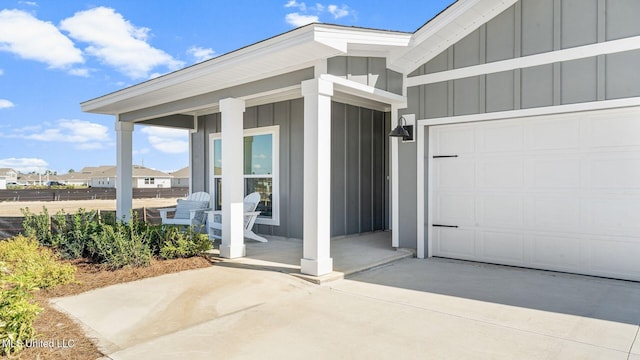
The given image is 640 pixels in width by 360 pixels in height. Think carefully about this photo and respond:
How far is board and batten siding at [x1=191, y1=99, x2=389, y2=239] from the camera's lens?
7.06 m

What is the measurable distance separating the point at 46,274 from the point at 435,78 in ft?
17.1

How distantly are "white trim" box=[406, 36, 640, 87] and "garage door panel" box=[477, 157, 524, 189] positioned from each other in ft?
3.82

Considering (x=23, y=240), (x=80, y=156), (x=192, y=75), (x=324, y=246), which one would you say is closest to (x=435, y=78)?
(x=324, y=246)

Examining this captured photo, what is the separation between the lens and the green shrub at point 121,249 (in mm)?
4785

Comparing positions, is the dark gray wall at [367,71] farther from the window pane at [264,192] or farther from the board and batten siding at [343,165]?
the window pane at [264,192]

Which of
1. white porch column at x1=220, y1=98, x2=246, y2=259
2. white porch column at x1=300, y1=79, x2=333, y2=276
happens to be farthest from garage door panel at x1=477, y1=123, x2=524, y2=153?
white porch column at x1=220, y1=98, x2=246, y2=259

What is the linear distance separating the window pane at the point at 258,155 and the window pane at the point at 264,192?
158 mm

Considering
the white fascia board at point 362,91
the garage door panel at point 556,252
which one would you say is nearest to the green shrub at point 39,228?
the white fascia board at point 362,91

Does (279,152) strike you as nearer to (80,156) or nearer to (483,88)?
(483,88)

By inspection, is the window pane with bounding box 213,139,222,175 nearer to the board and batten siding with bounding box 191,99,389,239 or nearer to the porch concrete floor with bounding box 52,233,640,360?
the board and batten siding with bounding box 191,99,389,239

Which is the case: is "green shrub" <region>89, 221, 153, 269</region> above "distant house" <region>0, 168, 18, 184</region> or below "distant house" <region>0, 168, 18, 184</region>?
below

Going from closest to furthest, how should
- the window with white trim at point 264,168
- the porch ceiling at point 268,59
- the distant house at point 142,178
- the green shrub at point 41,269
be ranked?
the green shrub at point 41,269
the porch ceiling at point 268,59
the window with white trim at point 264,168
the distant house at point 142,178

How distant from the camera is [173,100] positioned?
256 inches

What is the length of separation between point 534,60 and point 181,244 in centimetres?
499
